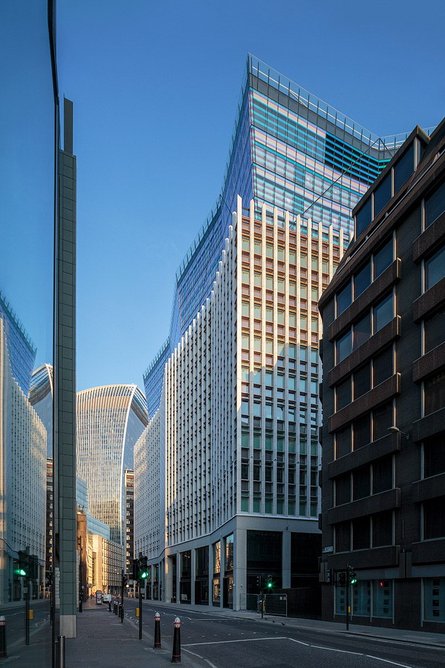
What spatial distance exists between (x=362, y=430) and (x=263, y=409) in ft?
102

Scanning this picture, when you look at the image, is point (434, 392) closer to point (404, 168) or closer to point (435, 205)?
point (435, 205)

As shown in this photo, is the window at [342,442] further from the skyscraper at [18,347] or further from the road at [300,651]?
the skyscraper at [18,347]

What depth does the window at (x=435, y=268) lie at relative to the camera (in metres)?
39.7

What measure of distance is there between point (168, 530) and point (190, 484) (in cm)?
1899

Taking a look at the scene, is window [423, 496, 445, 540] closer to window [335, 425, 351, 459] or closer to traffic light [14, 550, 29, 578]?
window [335, 425, 351, 459]

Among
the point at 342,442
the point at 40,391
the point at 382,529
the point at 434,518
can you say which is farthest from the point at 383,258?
the point at 40,391

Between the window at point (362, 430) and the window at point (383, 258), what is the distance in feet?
29.8

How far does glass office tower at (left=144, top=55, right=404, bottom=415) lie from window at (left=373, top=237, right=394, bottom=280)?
52.1m

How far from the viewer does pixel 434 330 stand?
39.9 m

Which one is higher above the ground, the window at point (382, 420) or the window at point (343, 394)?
the window at point (343, 394)

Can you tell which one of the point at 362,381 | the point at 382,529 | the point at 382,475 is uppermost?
the point at 362,381

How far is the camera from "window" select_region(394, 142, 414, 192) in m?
47.2

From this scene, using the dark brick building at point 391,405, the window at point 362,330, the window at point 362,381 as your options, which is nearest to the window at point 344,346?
the dark brick building at point 391,405

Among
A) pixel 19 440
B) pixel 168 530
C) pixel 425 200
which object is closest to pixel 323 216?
pixel 168 530
